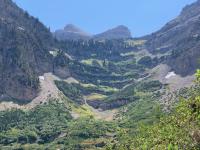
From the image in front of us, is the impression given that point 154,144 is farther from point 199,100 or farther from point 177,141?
point 199,100

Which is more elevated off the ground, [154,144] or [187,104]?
[187,104]

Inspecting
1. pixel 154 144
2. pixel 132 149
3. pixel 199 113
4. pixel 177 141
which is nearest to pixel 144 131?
pixel 132 149

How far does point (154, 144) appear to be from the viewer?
118500 mm

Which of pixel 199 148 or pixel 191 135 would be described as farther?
pixel 191 135

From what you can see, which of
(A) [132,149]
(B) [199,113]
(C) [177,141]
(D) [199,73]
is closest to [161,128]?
(A) [132,149]

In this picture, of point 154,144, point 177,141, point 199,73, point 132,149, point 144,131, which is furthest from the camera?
point 144,131

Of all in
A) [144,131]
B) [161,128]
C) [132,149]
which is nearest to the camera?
[161,128]

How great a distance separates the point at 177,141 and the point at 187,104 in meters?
8.76

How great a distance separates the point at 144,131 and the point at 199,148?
59036mm

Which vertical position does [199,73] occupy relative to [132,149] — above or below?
above

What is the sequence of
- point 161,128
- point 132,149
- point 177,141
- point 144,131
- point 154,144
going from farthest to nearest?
point 144,131 < point 132,149 < point 161,128 < point 154,144 < point 177,141

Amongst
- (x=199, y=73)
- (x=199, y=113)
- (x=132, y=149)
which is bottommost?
(x=132, y=149)

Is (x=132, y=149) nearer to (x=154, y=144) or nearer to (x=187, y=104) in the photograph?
(x=154, y=144)

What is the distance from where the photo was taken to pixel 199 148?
308 ft
